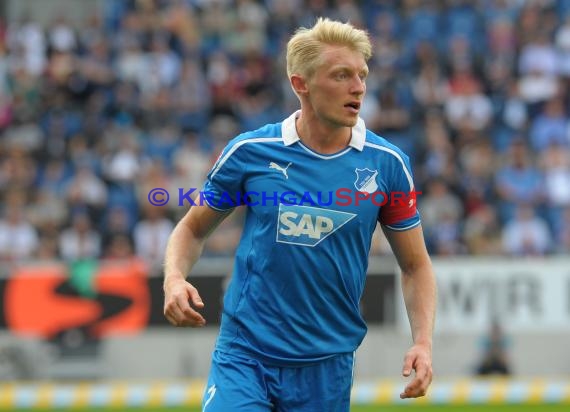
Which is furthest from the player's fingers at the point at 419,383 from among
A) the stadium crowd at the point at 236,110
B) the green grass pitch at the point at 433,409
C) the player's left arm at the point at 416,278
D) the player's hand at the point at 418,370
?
the stadium crowd at the point at 236,110

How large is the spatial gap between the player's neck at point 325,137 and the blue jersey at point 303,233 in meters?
0.02

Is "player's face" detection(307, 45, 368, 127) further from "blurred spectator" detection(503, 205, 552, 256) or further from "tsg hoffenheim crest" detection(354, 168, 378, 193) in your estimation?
"blurred spectator" detection(503, 205, 552, 256)

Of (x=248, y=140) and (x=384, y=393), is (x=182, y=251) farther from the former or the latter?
(x=384, y=393)

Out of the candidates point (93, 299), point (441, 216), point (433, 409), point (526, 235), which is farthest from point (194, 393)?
point (526, 235)

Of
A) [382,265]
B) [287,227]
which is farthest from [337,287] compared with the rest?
[382,265]

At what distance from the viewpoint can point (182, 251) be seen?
496cm

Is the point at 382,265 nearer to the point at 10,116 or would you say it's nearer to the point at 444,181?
the point at 444,181

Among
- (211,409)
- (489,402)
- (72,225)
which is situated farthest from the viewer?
(72,225)

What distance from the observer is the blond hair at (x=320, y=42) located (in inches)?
186

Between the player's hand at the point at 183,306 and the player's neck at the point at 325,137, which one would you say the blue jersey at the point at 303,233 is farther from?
the player's hand at the point at 183,306

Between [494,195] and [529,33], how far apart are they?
129 inches

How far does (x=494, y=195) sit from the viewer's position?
46.4ft

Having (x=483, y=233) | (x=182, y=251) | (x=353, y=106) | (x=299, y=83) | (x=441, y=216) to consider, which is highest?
(x=441, y=216)

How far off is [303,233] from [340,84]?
22.8 inches
